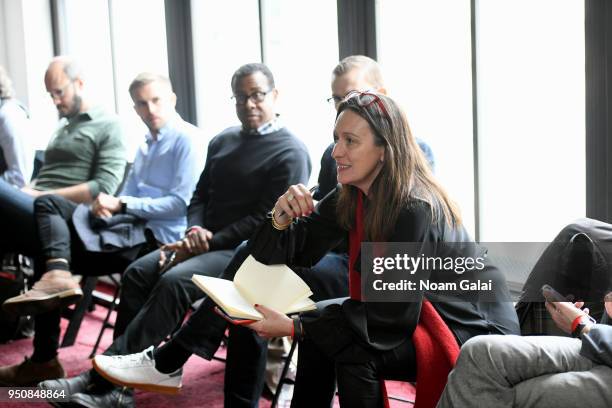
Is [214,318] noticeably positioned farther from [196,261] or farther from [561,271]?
[561,271]

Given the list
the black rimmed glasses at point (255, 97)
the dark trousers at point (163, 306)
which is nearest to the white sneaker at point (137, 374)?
the dark trousers at point (163, 306)

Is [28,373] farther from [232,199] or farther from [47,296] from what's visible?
[232,199]

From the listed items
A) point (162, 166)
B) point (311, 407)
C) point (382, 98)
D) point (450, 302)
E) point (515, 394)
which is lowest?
point (311, 407)

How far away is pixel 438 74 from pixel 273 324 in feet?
5.83

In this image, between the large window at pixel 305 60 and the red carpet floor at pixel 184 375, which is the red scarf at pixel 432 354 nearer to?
the red carpet floor at pixel 184 375

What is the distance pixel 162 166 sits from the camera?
151 inches

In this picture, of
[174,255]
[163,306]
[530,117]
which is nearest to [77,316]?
[174,255]

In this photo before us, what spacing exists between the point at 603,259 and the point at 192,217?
6.26 ft

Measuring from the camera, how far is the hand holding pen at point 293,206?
2.34 m

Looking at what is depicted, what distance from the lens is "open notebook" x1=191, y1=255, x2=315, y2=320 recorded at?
216 cm

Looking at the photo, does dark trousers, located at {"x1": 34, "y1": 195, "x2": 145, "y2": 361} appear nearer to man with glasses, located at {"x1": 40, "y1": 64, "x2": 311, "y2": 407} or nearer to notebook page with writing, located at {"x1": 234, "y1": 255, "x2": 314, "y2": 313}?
man with glasses, located at {"x1": 40, "y1": 64, "x2": 311, "y2": 407}

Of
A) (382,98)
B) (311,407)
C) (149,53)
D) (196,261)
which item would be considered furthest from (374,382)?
(149,53)

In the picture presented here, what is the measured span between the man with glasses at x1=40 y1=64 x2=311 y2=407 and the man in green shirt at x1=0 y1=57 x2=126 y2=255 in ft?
2.72

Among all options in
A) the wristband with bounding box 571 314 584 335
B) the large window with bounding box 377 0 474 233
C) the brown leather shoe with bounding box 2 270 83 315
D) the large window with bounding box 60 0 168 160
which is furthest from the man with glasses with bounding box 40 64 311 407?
the large window with bounding box 60 0 168 160
